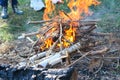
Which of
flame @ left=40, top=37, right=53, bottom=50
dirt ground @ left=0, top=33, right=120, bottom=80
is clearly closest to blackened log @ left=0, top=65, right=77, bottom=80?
dirt ground @ left=0, top=33, right=120, bottom=80

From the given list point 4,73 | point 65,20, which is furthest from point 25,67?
point 65,20

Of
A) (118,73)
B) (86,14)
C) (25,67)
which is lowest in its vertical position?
(118,73)

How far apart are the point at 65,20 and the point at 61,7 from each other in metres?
2.11

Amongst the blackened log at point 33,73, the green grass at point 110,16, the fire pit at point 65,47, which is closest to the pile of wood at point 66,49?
the fire pit at point 65,47

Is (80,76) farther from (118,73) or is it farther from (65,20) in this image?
(65,20)

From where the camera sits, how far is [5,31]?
5.96m

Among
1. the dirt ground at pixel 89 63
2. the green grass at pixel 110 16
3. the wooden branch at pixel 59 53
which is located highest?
the green grass at pixel 110 16

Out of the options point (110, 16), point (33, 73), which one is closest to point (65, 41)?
point (33, 73)

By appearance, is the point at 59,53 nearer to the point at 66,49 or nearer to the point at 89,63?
the point at 66,49

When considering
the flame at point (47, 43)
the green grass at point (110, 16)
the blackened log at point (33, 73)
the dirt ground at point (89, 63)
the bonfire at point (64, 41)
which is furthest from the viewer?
the green grass at point (110, 16)

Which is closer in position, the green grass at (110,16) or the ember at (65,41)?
the ember at (65,41)

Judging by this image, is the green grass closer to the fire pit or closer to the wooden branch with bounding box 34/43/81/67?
the fire pit

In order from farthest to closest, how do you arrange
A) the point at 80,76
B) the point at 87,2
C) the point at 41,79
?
the point at 87,2 < the point at 80,76 < the point at 41,79

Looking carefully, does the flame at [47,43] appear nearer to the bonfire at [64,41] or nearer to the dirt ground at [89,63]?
the bonfire at [64,41]
